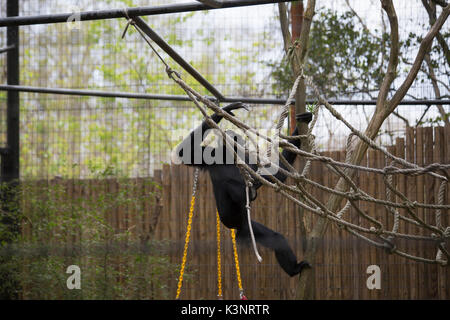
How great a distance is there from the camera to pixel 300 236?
369cm

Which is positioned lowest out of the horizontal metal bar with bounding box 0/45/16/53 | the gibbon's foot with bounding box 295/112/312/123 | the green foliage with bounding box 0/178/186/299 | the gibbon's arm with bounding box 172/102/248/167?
the green foliage with bounding box 0/178/186/299

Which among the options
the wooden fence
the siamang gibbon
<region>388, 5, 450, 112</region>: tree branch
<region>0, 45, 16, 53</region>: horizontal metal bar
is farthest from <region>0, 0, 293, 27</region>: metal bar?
the wooden fence

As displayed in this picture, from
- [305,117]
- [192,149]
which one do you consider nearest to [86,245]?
[192,149]

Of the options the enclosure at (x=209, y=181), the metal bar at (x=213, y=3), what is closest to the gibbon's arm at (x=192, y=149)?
the enclosure at (x=209, y=181)

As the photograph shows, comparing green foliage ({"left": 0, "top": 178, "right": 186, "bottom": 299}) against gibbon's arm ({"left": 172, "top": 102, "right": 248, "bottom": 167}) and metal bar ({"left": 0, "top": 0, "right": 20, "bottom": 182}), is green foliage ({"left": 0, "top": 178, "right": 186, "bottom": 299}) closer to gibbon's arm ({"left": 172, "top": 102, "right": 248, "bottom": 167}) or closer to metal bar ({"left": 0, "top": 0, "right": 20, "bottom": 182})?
metal bar ({"left": 0, "top": 0, "right": 20, "bottom": 182})

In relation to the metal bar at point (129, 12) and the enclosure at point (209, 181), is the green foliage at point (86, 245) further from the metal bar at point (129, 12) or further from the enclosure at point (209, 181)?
the metal bar at point (129, 12)

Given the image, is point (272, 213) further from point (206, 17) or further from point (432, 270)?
point (206, 17)

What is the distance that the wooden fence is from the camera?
366 centimetres

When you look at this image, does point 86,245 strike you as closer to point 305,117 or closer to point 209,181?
point 209,181

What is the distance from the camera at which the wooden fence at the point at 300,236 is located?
366 cm

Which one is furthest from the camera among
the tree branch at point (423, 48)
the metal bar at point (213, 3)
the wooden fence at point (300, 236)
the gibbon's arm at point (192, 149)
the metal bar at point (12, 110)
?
the metal bar at point (12, 110)
